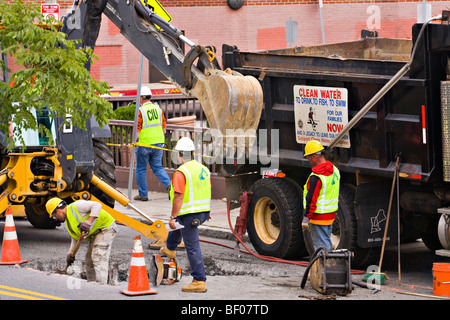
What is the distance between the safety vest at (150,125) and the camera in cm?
1573

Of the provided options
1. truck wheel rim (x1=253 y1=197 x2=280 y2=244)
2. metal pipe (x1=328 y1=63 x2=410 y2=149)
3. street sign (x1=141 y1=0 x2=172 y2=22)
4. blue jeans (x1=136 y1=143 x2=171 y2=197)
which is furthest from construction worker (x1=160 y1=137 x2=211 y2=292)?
blue jeans (x1=136 y1=143 x2=171 y2=197)

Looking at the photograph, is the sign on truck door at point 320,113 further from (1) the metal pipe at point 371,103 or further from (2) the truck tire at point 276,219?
(2) the truck tire at point 276,219

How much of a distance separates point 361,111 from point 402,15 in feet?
60.6

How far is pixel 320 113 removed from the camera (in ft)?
37.7

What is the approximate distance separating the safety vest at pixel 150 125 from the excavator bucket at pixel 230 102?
4590mm

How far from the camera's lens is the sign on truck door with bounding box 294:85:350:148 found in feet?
36.8

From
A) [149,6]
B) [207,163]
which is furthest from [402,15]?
[149,6]

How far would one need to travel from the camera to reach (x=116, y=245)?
509 inches

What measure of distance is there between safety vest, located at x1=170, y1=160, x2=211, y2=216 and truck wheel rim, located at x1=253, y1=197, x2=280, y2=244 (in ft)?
8.19

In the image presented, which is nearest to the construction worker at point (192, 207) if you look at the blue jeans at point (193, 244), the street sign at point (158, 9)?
the blue jeans at point (193, 244)

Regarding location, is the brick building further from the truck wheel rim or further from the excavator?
the truck wheel rim

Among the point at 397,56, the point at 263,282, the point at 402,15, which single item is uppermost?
the point at 402,15

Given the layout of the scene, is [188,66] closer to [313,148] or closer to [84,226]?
[313,148]

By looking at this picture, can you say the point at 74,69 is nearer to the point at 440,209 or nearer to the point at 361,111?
the point at 361,111
